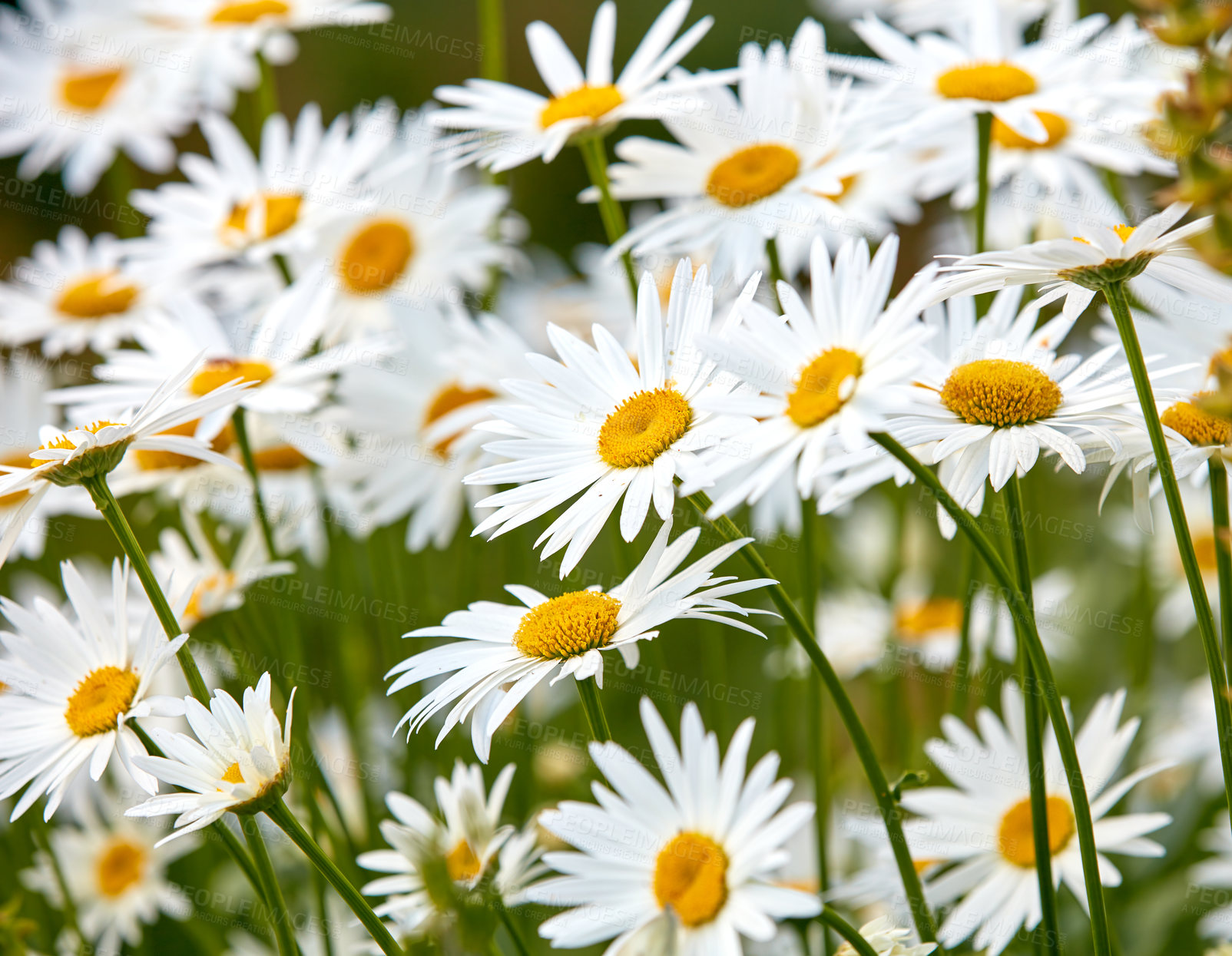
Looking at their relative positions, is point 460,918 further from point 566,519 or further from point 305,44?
point 305,44

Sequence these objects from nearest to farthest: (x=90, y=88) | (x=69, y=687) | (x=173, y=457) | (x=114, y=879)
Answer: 1. (x=69, y=687)
2. (x=173, y=457)
3. (x=114, y=879)
4. (x=90, y=88)

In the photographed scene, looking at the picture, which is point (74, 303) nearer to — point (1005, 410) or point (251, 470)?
point (251, 470)

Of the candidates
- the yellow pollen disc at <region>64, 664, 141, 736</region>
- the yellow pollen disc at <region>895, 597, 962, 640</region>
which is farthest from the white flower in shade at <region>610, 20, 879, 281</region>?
the yellow pollen disc at <region>895, 597, 962, 640</region>

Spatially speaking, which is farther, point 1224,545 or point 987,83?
point 987,83

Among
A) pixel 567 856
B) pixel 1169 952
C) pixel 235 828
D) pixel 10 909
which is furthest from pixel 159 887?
pixel 1169 952

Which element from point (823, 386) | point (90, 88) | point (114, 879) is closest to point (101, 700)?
point (823, 386)

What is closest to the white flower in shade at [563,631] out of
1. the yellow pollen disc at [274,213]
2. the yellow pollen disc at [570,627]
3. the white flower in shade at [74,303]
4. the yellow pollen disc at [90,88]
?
the yellow pollen disc at [570,627]

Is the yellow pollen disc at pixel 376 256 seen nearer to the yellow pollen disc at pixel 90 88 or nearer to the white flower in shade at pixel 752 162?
the white flower in shade at pixel 752 162
